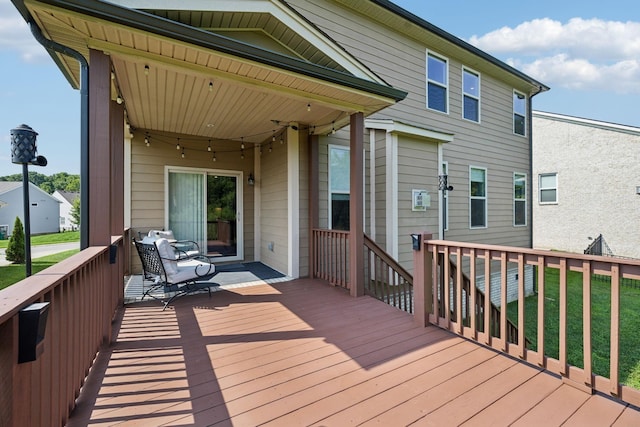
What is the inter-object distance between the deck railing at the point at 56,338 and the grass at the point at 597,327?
4.45m

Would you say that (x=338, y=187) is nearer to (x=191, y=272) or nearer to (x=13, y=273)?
(x=191, y=272)

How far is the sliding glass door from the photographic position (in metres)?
6.06

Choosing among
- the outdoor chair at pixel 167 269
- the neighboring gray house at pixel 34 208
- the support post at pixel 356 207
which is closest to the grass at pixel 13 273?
the outdoor chair at pixel 167 269

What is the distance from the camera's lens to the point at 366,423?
1764mm

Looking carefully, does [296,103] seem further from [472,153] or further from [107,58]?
[472,153]

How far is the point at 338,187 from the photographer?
5.76 meters

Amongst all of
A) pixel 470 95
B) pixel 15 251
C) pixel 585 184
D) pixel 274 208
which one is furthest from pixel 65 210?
pixel 585 184

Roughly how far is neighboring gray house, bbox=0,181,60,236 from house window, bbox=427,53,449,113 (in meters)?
33.5

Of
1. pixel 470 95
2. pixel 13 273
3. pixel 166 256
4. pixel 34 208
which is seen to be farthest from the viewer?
pixel 34 208

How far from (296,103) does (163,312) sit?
3217mm

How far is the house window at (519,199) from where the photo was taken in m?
9.50

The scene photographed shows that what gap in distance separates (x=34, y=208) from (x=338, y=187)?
41012mm

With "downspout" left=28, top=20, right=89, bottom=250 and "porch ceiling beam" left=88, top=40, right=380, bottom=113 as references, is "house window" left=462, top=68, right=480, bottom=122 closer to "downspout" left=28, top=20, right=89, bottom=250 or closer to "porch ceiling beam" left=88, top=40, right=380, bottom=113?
"porch ceiling beam" left=88, top=40, right=380, bottom=113

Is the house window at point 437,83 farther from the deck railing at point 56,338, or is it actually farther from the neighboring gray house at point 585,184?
the neighboring gray house at point 585,184
